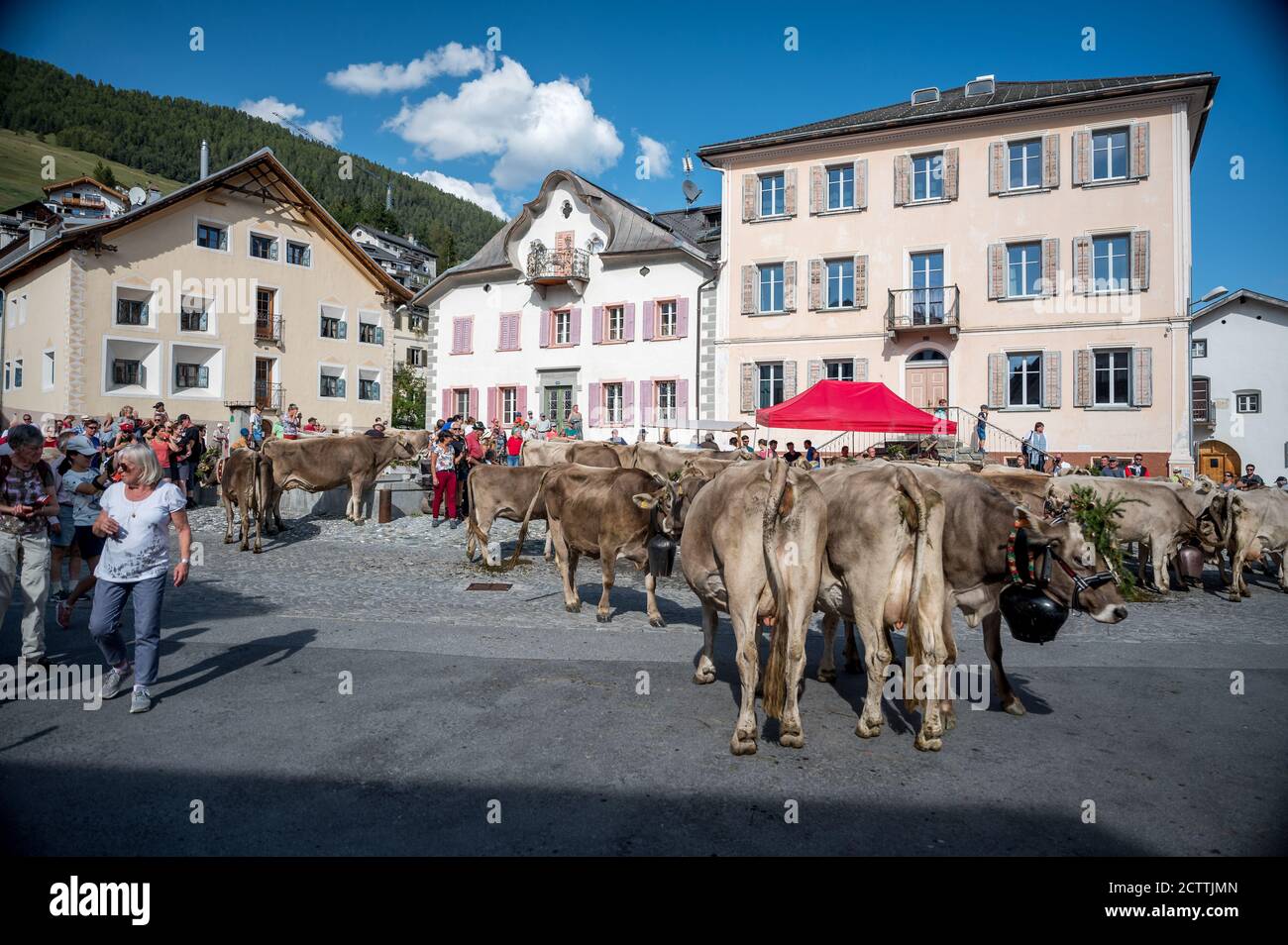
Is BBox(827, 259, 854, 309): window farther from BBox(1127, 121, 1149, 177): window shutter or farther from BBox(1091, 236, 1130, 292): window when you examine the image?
BBox(1127, 121, 1149, 177): window shutter

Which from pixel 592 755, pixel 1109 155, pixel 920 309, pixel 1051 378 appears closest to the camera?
pixel 592 755

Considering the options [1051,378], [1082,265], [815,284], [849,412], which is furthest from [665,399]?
[849,412]

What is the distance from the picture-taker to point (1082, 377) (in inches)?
1016

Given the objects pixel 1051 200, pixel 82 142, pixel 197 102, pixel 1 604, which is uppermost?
pixel 197 102

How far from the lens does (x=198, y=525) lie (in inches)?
675

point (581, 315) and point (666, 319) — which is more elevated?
point (581, 315)

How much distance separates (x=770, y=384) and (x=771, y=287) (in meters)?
3.76

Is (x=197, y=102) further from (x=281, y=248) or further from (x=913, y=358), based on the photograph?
(x=913, y=358)

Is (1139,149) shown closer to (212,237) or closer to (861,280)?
(861,280)

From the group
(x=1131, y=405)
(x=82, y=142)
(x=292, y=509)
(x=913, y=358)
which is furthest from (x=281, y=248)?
(x=82, y=142)

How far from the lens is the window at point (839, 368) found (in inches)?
1138

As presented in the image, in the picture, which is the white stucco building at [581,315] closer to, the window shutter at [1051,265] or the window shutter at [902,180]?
the window shutter at [902,180]
